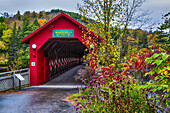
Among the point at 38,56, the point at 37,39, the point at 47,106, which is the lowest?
the point at 47,106

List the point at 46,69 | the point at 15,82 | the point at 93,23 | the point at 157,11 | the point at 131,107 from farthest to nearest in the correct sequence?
the point at 46,69
the point at 15,82
the point at 157,11
the point at 93,23
the point at 131,107

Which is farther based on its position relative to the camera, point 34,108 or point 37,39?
point 37,39

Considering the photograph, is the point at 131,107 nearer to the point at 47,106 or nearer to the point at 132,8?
the point at 47,106

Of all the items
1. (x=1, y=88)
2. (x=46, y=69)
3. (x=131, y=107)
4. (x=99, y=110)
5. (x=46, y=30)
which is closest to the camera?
(x=131, y=107)

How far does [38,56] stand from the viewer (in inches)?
484

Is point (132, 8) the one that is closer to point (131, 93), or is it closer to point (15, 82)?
point (131, 93)

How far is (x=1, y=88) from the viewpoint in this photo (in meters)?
9.51

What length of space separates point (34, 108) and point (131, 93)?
11.7 ft

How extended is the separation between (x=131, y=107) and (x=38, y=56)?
9594 millimetres

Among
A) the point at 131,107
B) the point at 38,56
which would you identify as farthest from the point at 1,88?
the point at 131,107

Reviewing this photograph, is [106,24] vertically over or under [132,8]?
under

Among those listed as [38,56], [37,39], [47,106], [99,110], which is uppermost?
[37,39]

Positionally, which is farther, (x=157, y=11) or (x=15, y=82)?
(x=15, y=82)

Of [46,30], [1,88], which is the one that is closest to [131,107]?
[1,88]
